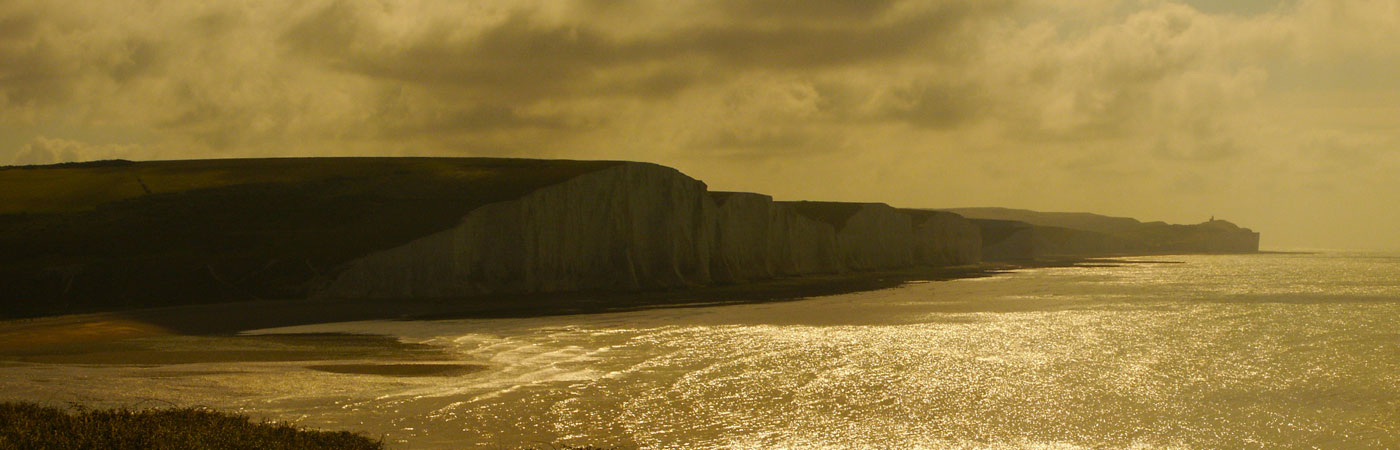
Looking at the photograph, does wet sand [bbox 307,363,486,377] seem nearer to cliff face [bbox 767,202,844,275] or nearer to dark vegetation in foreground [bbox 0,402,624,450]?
dark vegetation in foreground [bbox 0,402,624,450]

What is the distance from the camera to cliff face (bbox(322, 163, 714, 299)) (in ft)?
183

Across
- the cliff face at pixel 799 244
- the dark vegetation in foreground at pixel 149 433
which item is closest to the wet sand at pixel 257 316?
the dark vegetation in foreground at pixel 149 433

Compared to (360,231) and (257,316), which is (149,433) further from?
(360,231)

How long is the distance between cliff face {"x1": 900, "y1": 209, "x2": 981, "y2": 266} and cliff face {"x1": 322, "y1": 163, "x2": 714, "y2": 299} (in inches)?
2284

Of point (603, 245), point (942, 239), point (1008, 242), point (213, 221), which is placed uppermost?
point (1008, 242)

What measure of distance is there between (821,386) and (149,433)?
1512cm

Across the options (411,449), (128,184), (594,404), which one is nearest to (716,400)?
(594,404)

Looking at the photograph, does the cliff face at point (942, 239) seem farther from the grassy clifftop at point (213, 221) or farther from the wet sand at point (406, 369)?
the wet sand at point (406, 369)

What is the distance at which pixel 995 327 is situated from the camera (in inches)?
1645

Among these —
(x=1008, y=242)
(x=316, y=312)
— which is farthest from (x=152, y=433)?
(x=1008, y=242)

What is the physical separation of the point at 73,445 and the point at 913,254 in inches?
4710

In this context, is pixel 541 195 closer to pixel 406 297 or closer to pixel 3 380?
pixel 406 297

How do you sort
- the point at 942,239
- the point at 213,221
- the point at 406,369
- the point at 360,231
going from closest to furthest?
the point at 406,369, the point at 360,231, the point at 213,221, the point at 942,239

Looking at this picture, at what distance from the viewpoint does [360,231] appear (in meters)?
58.8
